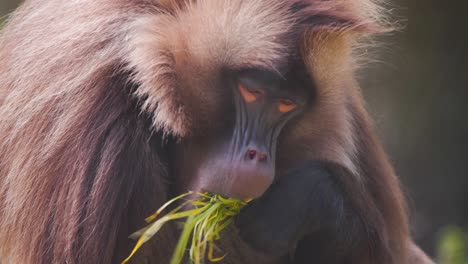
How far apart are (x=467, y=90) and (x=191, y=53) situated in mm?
5667

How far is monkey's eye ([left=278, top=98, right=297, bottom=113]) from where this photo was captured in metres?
3.65

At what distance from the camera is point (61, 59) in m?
3.83

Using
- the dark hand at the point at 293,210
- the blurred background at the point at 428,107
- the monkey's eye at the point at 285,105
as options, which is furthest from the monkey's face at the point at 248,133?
the blurred background at the point at 428,107

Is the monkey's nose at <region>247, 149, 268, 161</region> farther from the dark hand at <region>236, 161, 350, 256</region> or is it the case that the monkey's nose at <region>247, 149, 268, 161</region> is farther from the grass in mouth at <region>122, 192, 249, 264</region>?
the dark hand at <region>236, 161, 350, 256</region>

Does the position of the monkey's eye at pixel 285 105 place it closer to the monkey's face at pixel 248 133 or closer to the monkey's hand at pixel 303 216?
the monkey's face at pixel 248 133

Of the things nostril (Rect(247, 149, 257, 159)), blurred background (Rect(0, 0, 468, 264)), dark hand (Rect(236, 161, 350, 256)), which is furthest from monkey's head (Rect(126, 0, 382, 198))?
blurred background (Rect(0, 0, 468, 264))

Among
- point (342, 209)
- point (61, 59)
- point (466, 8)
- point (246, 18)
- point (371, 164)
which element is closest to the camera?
point (246, 18)

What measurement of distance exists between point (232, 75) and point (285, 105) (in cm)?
27

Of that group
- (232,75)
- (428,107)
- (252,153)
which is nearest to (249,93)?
(232,75)

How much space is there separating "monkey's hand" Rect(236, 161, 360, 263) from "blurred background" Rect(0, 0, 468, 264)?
14.8ft

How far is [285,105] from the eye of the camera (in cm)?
367

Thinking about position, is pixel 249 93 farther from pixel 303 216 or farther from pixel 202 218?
pixel 303 216

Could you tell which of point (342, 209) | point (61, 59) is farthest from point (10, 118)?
point (342, 209)

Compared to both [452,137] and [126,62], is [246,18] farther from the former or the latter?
[452,137]
